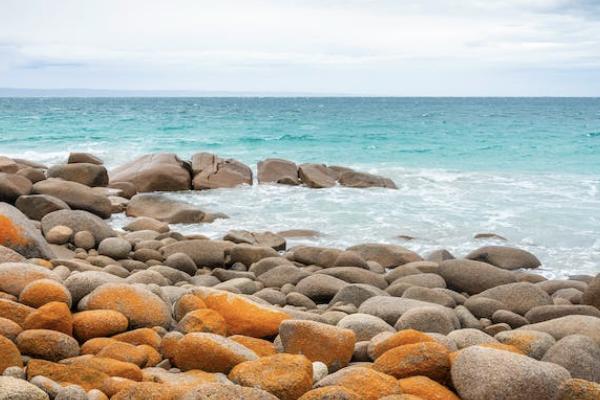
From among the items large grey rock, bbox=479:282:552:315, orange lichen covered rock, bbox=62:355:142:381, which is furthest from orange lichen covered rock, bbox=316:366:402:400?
large grey rock, bbox=479:282:552:315

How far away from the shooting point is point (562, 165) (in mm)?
23953

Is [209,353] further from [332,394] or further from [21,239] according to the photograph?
[21,239]

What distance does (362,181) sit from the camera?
18281mm

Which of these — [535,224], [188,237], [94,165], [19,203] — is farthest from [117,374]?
[94,165]

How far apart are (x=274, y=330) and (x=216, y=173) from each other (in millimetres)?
13153

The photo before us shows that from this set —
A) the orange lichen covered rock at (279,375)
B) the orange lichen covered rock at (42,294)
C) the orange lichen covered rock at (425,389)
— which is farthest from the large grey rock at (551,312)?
the orange lichen covered rock at (42,294)

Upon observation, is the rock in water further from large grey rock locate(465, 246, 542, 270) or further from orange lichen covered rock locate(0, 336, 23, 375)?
large grey rock locate(465, 246, 542, 270)

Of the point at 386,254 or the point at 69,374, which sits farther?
the point at 386,254

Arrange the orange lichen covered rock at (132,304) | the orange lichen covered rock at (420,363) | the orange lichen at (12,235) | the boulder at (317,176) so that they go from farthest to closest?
1. the boulder at (317,176)
2. the orange lichen at (12,235)
3. the orange lichen covered rock at (132,304)
4. the orange lichen covered rock at (420,363)

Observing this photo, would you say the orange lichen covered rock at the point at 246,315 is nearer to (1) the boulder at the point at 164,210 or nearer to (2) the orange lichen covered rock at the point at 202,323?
(2) the orange lichen covered rock at the point at 202,323

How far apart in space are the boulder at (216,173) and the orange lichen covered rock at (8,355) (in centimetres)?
1348

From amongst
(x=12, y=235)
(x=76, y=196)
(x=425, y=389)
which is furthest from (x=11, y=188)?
(x=425, y=389)

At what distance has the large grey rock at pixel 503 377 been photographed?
3.98 metres

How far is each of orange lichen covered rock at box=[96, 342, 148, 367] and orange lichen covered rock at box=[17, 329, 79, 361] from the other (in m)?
0.20
